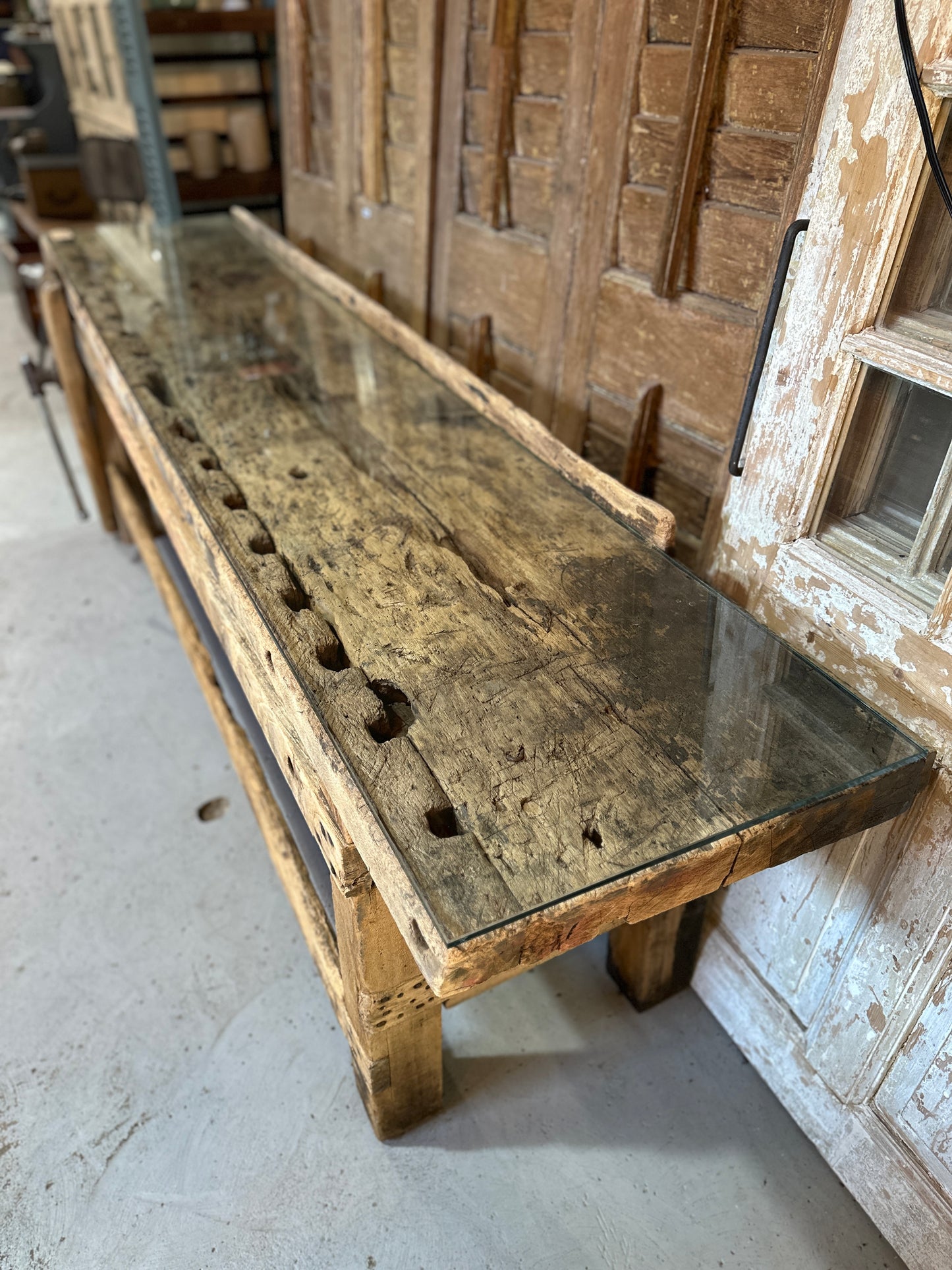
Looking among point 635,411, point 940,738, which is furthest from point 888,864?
point 635,411

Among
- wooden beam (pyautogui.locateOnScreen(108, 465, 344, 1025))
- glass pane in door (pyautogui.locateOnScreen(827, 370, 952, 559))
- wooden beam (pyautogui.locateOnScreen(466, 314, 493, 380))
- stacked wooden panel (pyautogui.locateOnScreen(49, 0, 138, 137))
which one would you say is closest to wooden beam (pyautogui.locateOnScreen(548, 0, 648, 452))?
wooden beam (pyautogui.locateOnScreen(466, 314, 493, 380))

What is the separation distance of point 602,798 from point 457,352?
7.06 ft

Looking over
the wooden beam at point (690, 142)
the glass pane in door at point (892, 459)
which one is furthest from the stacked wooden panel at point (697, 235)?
the glass pane in door at point (892, 459)

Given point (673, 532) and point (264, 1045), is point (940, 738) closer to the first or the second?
point (673, 532)

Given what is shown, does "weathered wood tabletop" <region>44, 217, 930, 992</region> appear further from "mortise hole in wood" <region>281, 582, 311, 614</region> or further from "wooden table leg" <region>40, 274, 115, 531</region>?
"wooden table leg" <region>40, 274, 115, 531</region>

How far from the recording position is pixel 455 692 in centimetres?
140

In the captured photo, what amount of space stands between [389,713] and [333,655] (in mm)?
184

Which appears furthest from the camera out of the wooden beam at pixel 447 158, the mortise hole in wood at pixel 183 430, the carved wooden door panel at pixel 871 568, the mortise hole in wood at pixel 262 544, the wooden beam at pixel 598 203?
the wooden beam at pixel 447 158

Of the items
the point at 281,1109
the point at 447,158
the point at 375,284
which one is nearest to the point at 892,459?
the point at 281,1109

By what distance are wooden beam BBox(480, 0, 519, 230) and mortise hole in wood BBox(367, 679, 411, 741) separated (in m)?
1.74

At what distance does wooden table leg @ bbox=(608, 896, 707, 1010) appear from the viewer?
1.96m

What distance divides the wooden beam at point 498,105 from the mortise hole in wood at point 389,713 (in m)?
1.74

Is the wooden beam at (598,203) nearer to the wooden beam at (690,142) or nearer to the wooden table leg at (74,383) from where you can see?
the wooden beam at (690,142)

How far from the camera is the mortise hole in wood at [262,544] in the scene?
68.6 inches
